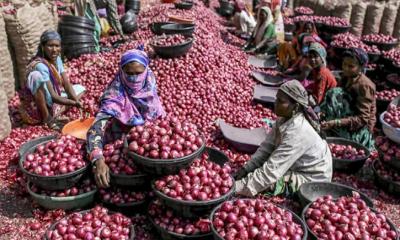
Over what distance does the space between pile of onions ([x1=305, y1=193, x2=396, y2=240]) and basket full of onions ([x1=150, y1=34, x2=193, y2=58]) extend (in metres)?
3.90

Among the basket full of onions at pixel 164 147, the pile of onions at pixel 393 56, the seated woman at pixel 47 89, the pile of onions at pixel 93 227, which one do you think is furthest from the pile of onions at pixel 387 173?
the seated woman at pixel 47 89

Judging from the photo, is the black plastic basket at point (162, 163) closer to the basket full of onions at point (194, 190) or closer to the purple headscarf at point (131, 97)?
the basket full of onions at point (194, 190)

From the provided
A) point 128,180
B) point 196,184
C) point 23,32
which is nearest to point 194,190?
point 196,184

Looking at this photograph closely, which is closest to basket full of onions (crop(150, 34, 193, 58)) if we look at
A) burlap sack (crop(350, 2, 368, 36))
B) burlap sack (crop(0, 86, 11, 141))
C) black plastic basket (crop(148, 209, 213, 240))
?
burlap sack (crop(0, 86, 11, 141))

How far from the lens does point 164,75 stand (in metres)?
6.38

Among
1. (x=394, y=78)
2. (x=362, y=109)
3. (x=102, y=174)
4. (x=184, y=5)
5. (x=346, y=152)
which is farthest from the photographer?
(x=184, y=5)

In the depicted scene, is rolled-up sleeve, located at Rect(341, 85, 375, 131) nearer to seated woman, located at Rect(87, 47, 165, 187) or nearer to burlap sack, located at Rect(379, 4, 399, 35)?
seated woman, located at Rect(87, 47, 165, 187)

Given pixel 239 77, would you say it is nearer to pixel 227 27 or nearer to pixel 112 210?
pixel 112 210

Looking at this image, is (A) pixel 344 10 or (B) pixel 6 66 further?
(A) pixel 344 10

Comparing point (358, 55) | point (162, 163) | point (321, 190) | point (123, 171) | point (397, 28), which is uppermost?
→ point (358, 55)

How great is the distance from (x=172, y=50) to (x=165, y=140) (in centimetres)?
353

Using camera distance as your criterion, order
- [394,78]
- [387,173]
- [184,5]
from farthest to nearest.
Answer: [184,5] < [394,78] < [387,173]

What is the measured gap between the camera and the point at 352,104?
500 cm

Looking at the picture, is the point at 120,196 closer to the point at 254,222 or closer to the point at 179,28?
the point at 254,222
